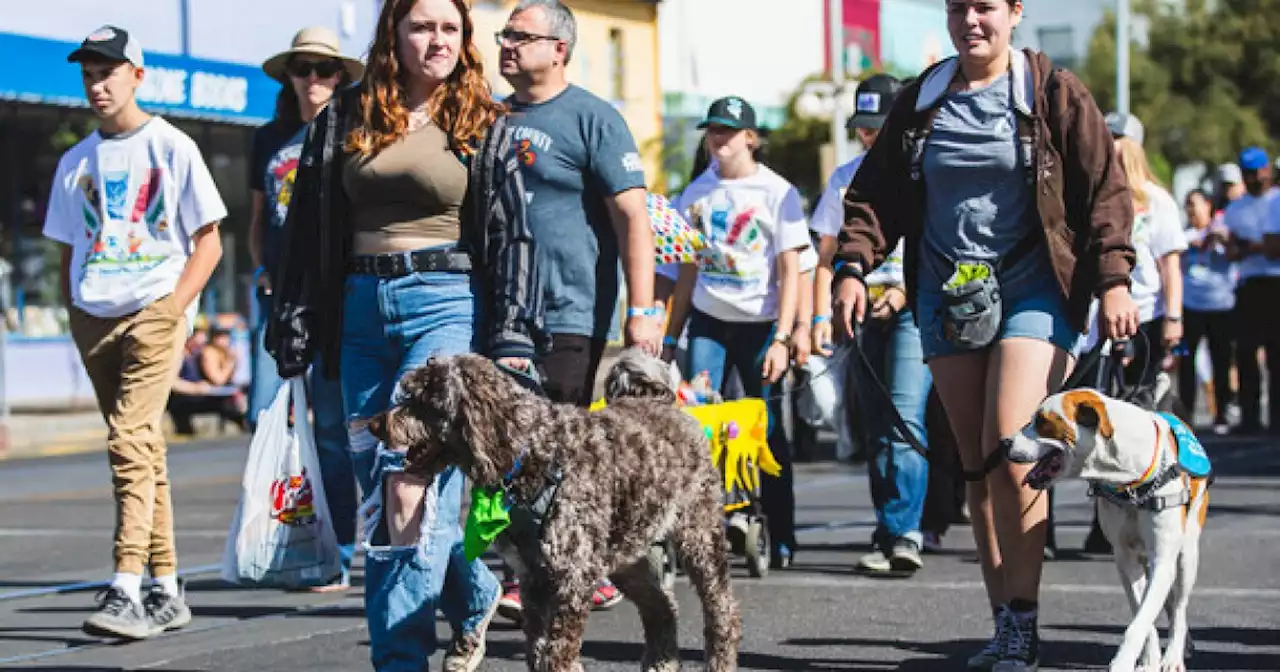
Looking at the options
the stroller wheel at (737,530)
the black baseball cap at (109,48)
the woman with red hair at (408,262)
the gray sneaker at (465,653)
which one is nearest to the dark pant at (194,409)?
the stroller wheel at (737,530)

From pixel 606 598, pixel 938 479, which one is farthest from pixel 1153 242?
pixel 606 598

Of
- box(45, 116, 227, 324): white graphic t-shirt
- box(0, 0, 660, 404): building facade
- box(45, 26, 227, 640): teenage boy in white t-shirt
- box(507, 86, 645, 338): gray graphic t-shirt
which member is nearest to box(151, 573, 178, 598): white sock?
box(45, 26, 227, 640): teenage boy in white t-shirt

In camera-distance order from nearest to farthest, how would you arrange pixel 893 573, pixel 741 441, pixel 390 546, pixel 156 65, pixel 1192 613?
pixel 390 546 → pixel 1192 613 → pixel 741 441 → pixel 893 573 → pixel 156 65

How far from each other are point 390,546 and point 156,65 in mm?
24524

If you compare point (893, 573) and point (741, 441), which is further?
point (893, 573)

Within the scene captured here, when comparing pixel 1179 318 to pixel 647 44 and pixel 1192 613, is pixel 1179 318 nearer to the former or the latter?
pixel 1192 613

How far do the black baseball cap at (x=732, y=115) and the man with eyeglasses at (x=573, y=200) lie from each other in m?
2.09

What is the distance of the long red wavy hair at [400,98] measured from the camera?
19.6 ft

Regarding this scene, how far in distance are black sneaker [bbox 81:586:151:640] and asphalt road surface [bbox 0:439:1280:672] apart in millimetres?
65

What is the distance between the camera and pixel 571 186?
728 centimetres

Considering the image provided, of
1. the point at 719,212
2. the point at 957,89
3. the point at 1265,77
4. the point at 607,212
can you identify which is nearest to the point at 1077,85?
the point at 957,89

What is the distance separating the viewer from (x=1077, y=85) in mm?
6410

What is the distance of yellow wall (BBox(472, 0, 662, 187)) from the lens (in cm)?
4456

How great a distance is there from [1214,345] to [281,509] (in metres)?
12.8
